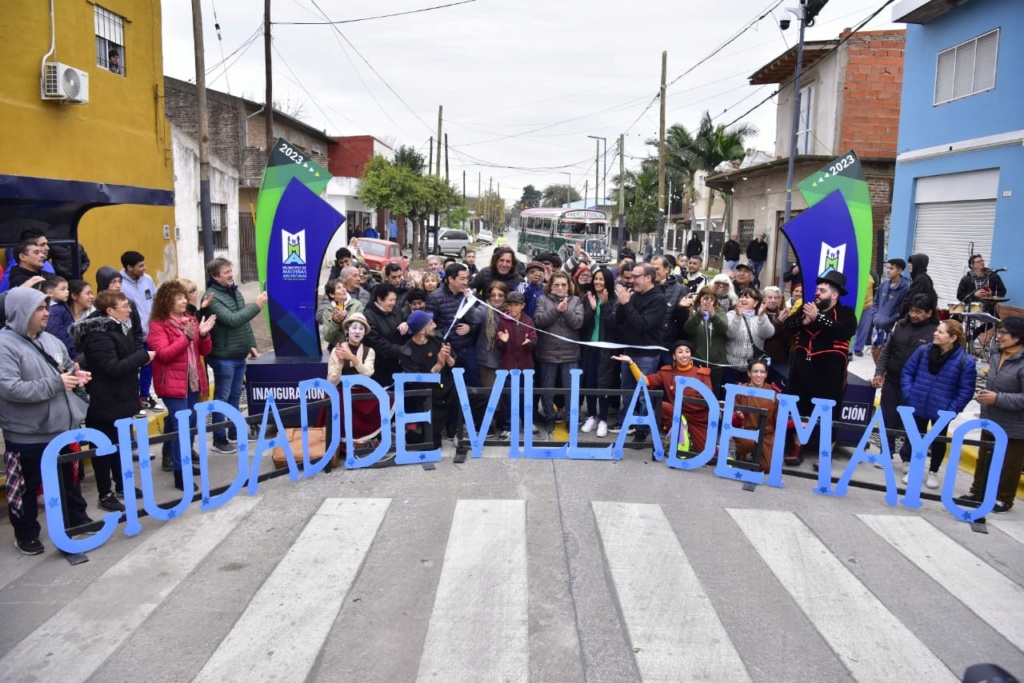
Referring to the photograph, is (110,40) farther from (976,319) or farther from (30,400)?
(976,319)

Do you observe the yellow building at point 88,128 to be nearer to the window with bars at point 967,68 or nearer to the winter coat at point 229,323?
the winter coat at point 229,323

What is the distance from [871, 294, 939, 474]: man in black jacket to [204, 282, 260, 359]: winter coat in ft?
20.2

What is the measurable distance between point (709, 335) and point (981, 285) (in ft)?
27.4

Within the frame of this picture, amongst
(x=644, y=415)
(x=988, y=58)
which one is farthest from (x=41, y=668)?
(x=988, y=58)

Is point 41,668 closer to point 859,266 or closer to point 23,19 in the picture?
point 859,266

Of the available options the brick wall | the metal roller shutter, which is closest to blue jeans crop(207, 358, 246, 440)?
the metal roller shutter

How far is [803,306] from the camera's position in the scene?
25.6 ft

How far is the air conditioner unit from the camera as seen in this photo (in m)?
12.2

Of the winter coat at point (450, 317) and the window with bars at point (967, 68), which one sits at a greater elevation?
the window with bars at point (967, 68)

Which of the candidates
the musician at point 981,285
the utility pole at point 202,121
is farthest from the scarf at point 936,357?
the utility pole at point 202,121

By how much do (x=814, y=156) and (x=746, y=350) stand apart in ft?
59.0

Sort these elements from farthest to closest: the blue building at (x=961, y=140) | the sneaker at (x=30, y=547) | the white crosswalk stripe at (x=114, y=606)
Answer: the blue building at (x=961, y=140)
the sneaker at (x=30, y=547)
the white crosswalk stripe at (x=114, y=606)

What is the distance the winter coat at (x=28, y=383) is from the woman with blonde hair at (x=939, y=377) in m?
6.74

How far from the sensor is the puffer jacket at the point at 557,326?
8.81 metres
